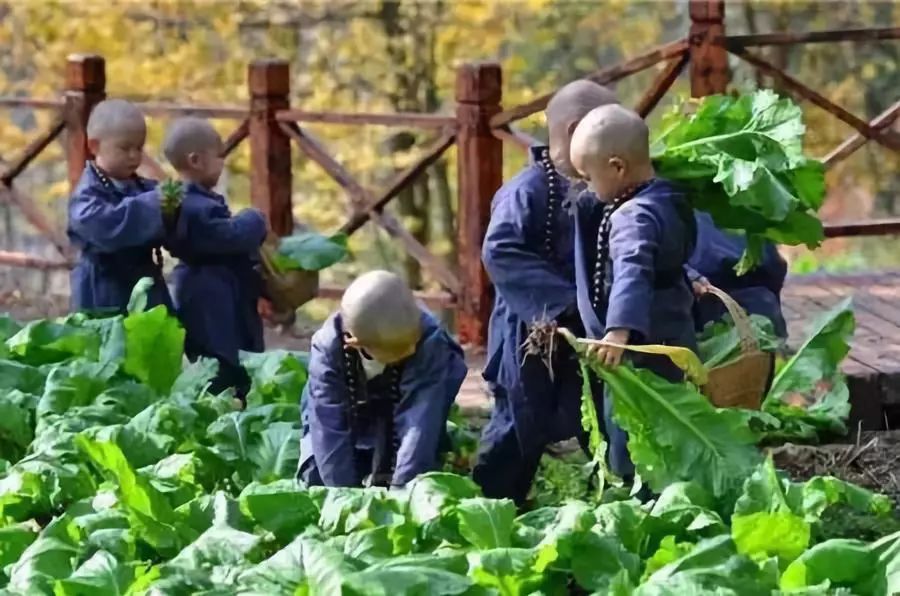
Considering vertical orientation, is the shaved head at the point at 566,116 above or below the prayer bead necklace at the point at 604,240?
above

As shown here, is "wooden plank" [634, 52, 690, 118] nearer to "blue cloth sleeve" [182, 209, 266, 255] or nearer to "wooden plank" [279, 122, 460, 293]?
"wooden plank" [279, 122, 460, 293]

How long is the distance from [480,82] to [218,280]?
2.12 m

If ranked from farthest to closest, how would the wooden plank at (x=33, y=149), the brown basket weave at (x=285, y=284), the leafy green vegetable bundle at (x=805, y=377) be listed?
the wooden plank at (x=33, y=149)
the brown basket weave at (x=285, y=284)
the leafy green vegetable bundle at (x=805, y=377)

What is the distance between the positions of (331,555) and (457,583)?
299 mm

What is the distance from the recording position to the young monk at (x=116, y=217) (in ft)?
21.4

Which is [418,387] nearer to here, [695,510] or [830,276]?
[695,510]

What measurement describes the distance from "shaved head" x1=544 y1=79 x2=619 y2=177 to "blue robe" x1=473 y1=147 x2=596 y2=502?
0.07m

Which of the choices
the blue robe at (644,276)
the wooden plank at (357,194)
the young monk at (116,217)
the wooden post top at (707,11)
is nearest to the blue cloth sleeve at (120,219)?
the young monk at (116,217)

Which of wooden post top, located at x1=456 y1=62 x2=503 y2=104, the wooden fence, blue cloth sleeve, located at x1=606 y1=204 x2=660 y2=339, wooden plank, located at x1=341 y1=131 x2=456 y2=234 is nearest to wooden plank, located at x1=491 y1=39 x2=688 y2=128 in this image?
the wooden fence

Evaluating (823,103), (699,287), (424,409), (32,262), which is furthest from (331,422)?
(32,262)

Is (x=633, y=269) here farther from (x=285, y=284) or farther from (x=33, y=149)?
(x=33, y=149)

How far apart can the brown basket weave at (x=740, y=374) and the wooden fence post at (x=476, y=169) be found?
326 cm

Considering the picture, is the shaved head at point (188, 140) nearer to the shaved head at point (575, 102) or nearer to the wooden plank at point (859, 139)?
the shaved head at point (575, 102)

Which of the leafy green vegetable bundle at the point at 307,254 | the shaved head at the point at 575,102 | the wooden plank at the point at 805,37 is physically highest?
the wooden plank at the point at 805,37
